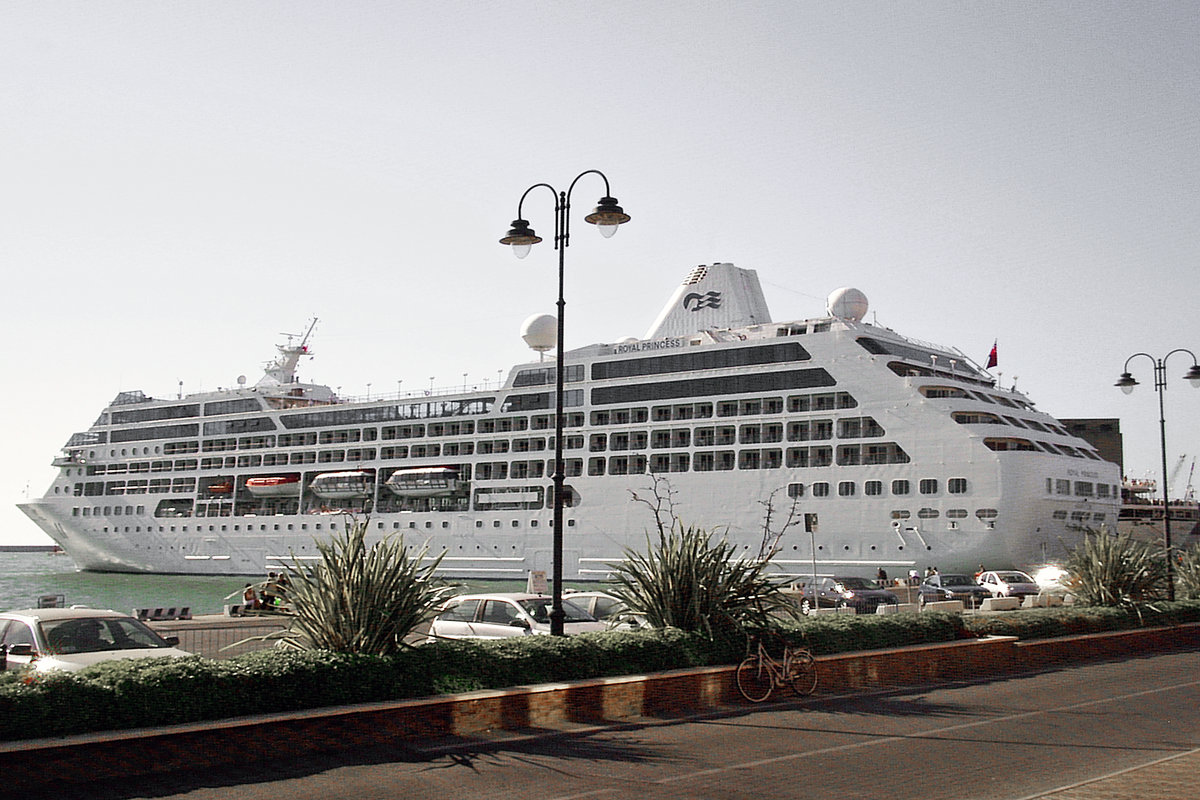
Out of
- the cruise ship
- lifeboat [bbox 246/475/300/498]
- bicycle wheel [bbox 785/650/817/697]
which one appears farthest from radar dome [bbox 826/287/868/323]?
bicycle wheel [bbox 785/650/817/697]

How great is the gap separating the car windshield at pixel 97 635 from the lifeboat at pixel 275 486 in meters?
52.7

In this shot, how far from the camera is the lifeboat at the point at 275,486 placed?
64125 millimetres

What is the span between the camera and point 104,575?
7150 centimetres

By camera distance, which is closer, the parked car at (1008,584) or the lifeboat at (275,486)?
the parked car at (1008,584)

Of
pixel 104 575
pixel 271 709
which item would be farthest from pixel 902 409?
pixel 104 575

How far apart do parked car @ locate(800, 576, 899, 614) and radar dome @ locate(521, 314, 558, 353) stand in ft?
84.7

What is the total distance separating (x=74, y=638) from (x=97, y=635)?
0.88 ft

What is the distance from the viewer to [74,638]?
12250 millimetres

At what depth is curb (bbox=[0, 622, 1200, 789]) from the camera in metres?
8.34

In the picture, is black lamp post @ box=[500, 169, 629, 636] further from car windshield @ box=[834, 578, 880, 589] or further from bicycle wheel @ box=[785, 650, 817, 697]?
car windshield @ box=[834, 578, 880, 589]

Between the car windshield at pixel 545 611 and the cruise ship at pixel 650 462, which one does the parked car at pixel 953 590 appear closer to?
the cruise ship at pixel 650 462

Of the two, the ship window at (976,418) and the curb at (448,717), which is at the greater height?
the ship window at (976,418)

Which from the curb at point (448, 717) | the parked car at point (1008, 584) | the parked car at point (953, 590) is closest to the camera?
the curb at point (448, 717)

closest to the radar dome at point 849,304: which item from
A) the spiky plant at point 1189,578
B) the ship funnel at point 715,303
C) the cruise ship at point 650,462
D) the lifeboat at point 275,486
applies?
the cruise ship at point 650,462
